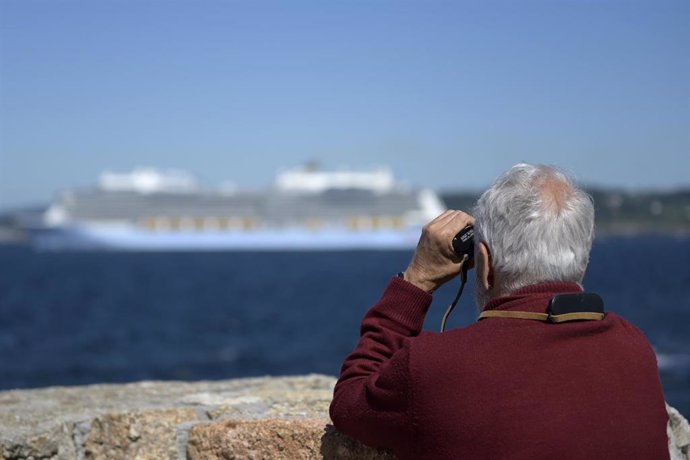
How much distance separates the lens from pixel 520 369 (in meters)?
1.30

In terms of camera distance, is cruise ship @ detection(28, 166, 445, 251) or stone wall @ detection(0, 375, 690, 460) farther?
cruise ship @ detection(28, 166, 445, 251)

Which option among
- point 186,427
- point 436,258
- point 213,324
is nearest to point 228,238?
point 213,324

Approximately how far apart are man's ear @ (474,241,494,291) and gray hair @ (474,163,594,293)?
11mm

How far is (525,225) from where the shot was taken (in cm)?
135

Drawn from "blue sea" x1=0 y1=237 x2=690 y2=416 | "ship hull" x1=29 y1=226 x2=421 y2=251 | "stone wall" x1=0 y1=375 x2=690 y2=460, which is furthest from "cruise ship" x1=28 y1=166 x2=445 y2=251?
"stone wall" x1=0 y1=375 x2=690 y2=460

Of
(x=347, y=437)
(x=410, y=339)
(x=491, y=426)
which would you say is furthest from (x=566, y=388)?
(x=347, y=437)

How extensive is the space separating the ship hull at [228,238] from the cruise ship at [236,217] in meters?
0.05

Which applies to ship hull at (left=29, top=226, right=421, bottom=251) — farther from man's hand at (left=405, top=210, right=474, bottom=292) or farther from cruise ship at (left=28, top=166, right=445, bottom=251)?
man's hand at (left=405, top=210, right=474, bottom=292)

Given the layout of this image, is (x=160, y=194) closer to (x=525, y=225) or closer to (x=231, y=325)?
(x=231, y=325)

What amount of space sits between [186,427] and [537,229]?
0.72 metres

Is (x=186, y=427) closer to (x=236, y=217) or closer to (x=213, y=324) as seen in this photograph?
(x=213, y=324)

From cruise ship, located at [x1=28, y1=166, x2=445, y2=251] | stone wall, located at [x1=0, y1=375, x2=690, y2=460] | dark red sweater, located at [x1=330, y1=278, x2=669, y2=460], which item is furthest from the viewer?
cruise ship, located at [x1=28, y1=166, x2=445, y2=251]

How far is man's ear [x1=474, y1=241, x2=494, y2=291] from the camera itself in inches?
55.1

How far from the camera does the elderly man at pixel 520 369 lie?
128 centimetres
